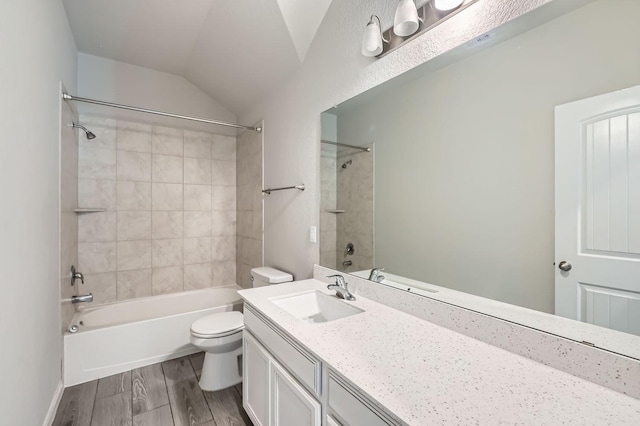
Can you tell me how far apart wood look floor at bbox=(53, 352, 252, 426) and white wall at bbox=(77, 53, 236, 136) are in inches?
92.1

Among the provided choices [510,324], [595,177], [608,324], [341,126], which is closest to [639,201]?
[595,177]

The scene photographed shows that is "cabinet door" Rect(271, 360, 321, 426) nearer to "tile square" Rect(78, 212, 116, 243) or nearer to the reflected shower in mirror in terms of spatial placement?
the reflected shower in mirror

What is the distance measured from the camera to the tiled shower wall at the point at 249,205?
9.05ft

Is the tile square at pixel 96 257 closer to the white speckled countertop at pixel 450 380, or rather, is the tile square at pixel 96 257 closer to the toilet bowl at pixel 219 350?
the toilet bowl at pixel 219 350

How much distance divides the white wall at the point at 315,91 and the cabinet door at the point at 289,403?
879 mm

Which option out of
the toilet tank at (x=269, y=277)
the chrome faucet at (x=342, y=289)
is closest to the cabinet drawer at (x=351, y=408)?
the chrome faucet at (x=342, y=289)

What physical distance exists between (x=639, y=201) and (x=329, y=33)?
1.74 meters

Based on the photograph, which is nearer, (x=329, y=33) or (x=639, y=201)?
(x=639, y=201)

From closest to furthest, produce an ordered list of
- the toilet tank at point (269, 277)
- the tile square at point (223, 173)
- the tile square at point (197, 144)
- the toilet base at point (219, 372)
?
the toilet base at point (219, 372) → the toilet tank at point (269, 277) → the tile square at point (197, 144) → the tile square at point (223, 173)

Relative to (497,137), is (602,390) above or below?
below

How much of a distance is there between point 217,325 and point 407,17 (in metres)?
2.15

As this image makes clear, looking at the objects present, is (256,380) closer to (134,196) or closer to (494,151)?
(494,151)

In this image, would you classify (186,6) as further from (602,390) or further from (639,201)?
(602,390)

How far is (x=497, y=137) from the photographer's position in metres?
1.00
